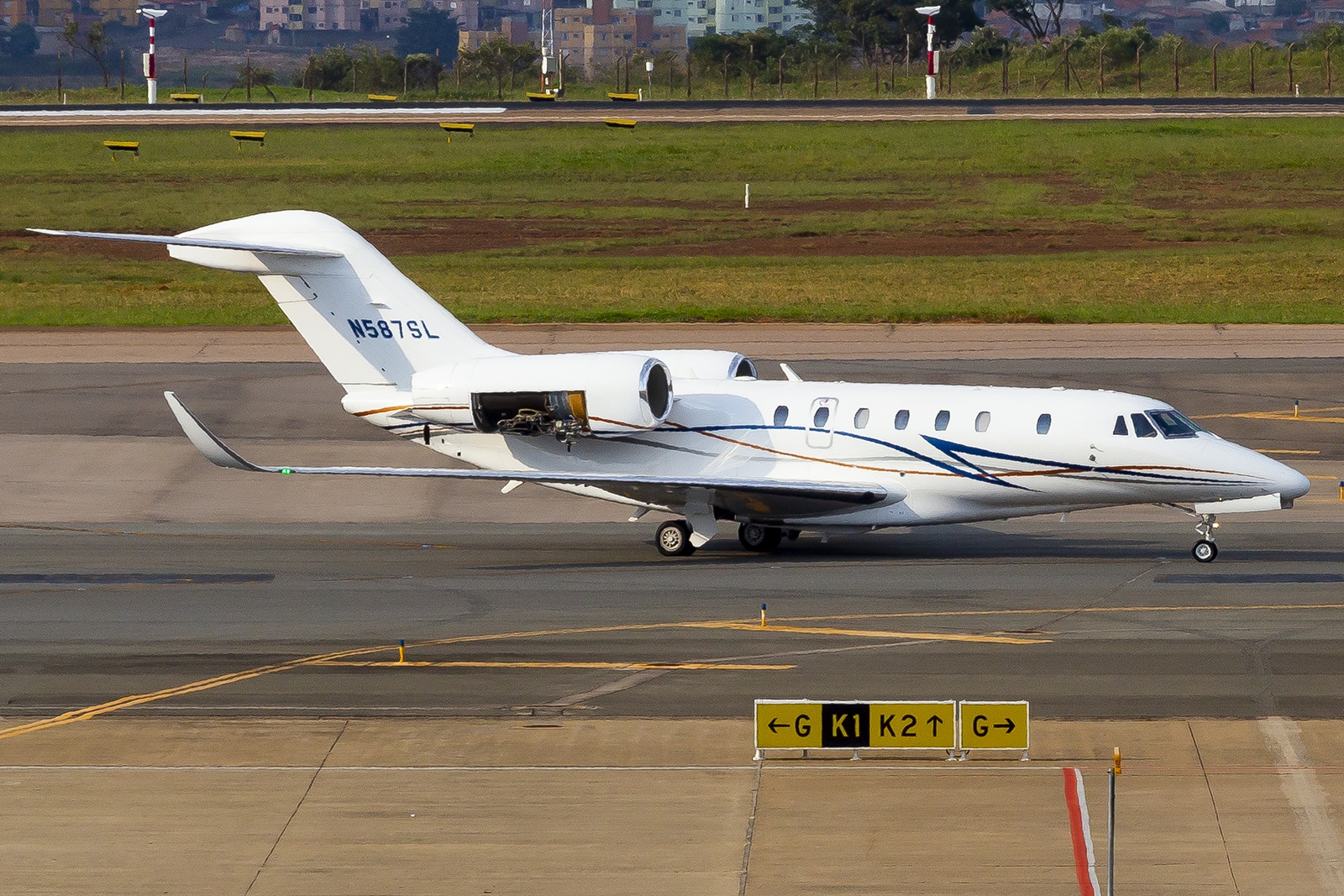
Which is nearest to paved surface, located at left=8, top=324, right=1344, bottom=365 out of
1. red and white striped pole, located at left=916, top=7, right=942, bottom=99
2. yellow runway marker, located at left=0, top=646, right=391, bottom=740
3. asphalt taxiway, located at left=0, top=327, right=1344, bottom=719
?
asphalt taxiway, located at left=0, top=327, right=1344, bottom=719

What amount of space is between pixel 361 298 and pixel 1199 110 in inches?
3330

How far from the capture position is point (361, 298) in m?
30.9

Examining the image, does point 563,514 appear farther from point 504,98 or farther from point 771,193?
point 504,98

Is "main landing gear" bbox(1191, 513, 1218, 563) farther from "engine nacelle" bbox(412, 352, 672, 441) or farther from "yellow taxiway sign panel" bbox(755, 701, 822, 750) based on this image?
"yellow taxiway sign panel" bbox(755, 701, 822, 750)

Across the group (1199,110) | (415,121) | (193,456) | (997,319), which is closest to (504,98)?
(415,121)

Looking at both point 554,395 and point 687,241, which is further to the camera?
point 687,241

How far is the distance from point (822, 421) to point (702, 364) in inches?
110

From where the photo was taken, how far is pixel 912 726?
17750 millimetres

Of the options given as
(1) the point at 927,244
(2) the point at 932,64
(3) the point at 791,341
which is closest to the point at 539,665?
(3) the point at 791,341

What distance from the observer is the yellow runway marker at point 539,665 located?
72.2ft

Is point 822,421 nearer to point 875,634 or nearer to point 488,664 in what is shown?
point 875,634

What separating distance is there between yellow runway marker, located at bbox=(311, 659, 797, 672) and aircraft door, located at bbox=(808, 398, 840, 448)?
25.2ft

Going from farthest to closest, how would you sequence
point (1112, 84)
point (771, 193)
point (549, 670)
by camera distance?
point (1112, 84) < point (771, 193) < point (549, 670)

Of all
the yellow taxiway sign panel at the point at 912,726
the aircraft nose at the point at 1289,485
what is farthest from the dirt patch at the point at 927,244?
the yellow taxiway sign panel at the point at 912,726
